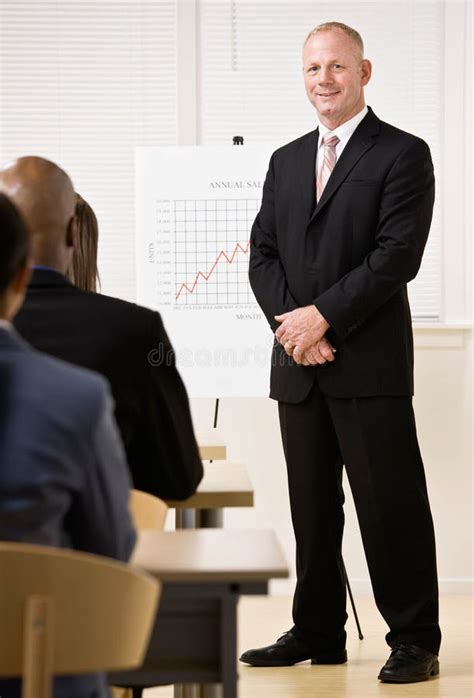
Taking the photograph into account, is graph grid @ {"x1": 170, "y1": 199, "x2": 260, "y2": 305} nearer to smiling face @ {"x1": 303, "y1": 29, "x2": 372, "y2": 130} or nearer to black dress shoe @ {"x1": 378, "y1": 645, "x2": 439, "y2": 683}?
smiling face @ {"x1": 303, "y1": 29, "x2": 372, "y2": 130}

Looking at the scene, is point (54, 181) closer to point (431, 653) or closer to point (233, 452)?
point (431, 653)

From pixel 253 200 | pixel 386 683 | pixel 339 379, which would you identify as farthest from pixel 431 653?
pixel 253 200

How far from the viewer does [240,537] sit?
1.66 meters

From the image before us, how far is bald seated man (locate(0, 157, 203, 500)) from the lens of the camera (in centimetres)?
197

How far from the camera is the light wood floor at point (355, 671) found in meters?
3.22

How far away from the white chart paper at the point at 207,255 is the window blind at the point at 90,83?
0.51 m

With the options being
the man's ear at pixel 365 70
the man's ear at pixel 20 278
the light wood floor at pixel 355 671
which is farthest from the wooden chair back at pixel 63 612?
the man's ear at pixel 365 70

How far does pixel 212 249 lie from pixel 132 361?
223cm

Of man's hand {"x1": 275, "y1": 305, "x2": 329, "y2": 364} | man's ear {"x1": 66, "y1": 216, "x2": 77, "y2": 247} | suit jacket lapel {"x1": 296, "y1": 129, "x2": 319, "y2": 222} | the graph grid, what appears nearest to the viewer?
man's ear {"x1": 66, "y1": 216, "x2": 77, "y2": 247}

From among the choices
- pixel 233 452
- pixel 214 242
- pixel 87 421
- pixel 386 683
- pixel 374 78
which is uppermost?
pixel 374 78

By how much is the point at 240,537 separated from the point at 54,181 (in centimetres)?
86

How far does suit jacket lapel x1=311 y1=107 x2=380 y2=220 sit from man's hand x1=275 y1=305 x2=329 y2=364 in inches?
12.6

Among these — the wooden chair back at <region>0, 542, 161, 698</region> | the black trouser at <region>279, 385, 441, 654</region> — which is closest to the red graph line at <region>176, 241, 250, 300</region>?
the black trouser at <region>279, 385, 441, 654</region>
